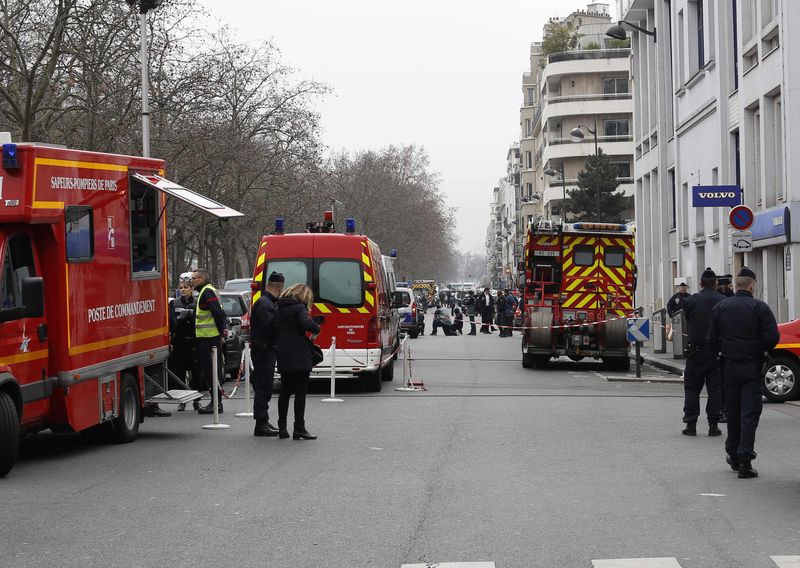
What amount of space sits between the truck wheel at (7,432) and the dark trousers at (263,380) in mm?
3689

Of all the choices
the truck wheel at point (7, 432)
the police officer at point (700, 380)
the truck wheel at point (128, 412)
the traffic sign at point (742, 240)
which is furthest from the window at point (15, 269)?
the traffic sign at point (742, 240)

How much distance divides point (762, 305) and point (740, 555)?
4.19m

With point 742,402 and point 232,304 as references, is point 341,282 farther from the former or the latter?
point 742,402

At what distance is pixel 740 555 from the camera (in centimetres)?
734

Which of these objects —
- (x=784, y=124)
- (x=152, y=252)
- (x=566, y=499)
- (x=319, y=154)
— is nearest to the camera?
(x=566, y=499)

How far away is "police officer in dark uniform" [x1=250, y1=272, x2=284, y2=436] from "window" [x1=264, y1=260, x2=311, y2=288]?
216 inches

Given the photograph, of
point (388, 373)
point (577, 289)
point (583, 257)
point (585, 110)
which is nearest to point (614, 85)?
point (585, 110)

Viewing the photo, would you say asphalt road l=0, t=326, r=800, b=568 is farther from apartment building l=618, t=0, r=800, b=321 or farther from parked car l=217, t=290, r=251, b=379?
apartment building l=618, t=0, r=800, b=321

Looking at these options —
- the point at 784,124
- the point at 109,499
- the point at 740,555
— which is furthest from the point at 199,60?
the point at 740,555

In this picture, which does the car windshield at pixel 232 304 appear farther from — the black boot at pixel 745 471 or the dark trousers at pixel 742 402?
the black boot at pixel 745 471

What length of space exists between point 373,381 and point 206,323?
15.4ft

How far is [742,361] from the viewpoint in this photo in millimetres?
10930

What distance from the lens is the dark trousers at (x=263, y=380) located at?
46.6ft

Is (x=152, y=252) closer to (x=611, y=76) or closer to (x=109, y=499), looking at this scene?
(x=109, y=499)
